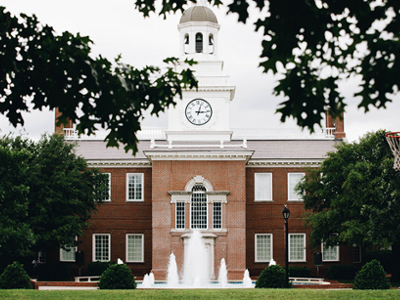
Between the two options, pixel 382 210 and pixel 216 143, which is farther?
pixel 216 143

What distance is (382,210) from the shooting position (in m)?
32.6

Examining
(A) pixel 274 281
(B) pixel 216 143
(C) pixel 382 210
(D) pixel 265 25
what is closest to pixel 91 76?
(D) pixel 265 25

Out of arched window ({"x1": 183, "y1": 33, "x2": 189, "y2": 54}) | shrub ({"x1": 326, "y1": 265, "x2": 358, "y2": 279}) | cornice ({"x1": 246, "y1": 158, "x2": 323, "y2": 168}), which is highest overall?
arched window ({"x1": 183, "y1": 33, "x2": 189, "y2": 54})

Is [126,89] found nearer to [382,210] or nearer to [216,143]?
[382,210]

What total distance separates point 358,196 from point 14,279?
1883cm

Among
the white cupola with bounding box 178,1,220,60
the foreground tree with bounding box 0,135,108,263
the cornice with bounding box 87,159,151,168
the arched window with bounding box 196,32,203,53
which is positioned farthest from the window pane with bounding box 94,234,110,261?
the arched window with bounding box 196,32,203,53

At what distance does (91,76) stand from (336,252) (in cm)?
3449

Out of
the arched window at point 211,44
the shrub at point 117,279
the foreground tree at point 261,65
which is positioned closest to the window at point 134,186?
the arched window at point 211,44

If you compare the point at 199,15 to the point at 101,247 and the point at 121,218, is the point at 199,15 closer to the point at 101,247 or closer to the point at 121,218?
the point at 121,218

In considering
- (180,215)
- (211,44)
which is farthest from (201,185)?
A: (211,44)

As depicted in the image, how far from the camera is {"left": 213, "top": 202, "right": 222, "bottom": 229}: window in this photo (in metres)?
37.8

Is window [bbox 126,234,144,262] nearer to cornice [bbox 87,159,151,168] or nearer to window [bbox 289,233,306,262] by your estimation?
cornice [bbox 87,159,151,168]

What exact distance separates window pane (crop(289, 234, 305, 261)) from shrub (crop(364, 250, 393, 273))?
4215 mm

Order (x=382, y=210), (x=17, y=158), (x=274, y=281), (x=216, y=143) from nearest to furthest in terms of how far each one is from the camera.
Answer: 1. (x=274, y=281)
2. (x=17, y=158)
3. (x=382, y=210)
4. (x=216, y=143)
